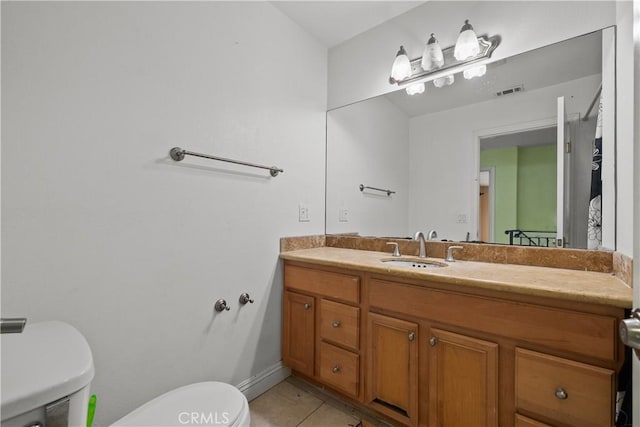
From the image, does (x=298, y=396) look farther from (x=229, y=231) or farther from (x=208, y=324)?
(x=229, y=231)

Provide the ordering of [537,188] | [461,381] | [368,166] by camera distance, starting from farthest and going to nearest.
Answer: [368,166]
[537,188]
[461,381]

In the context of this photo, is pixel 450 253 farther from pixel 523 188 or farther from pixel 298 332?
pixel 298 332

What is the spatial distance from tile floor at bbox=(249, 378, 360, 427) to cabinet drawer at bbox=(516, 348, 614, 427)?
86 cm

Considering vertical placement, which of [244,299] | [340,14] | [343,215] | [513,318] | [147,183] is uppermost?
[340,14]

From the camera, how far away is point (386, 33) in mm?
1933

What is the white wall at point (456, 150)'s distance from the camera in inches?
57.5

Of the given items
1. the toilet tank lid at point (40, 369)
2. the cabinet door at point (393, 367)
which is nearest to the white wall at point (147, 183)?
the toilet tank lid at point (40, 369)

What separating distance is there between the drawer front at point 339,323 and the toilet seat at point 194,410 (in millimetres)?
587

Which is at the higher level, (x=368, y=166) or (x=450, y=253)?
(x=368, y=166)

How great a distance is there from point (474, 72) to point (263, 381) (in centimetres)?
221

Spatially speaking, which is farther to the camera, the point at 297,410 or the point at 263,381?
the point at 263,381

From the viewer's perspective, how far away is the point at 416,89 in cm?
185

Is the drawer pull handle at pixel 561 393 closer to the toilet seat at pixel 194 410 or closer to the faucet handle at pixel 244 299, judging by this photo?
the toilet seat at pixel 194 410

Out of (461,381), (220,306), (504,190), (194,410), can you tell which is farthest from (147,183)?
(504,190)
